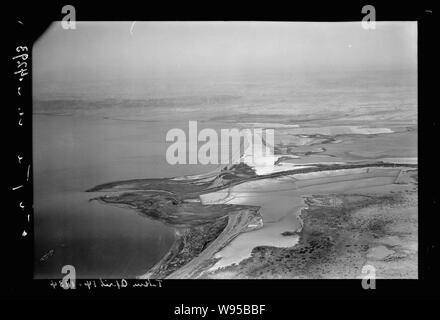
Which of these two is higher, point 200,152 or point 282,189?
point 200,152

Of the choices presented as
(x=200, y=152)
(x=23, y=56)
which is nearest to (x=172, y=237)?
(x=200, y=152)

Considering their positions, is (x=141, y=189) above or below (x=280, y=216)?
above
